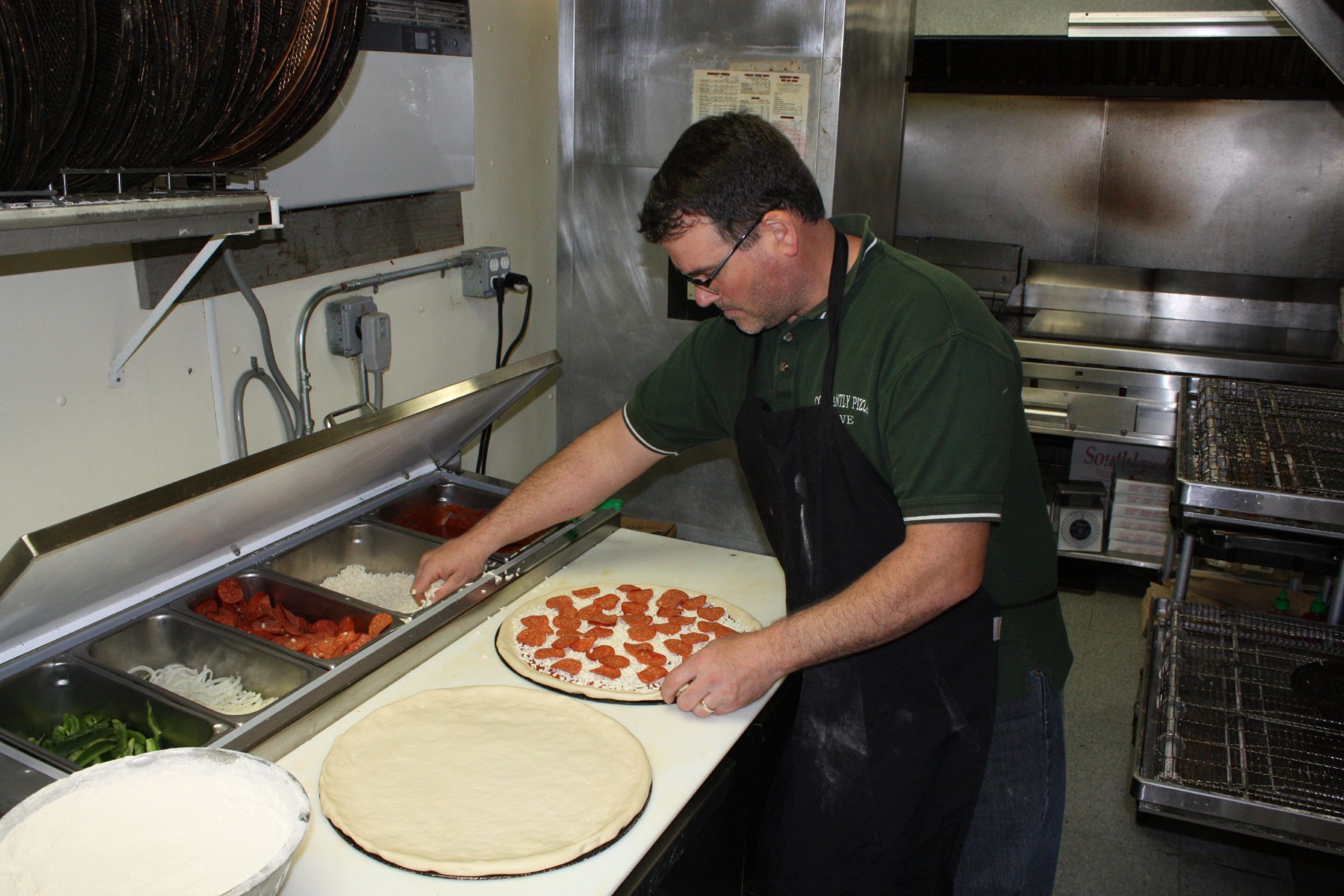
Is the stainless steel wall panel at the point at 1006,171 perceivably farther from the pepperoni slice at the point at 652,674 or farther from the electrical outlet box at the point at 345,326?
the pepperoni slice at the point at 652,674

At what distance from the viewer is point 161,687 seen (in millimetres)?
1692

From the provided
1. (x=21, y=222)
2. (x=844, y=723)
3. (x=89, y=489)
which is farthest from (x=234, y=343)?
A: (x=844, y=723)

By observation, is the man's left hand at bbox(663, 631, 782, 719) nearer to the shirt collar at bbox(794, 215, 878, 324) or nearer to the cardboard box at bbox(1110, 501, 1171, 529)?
the shirt collar at bbox(794, 215, 878, 324)

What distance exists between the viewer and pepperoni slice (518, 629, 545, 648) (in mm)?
2021

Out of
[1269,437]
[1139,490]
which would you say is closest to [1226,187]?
[1139,490]

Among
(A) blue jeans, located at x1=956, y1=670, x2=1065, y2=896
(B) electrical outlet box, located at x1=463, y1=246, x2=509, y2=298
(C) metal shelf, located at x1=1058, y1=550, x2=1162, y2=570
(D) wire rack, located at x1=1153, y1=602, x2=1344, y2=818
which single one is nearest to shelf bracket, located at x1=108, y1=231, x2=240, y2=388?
(B) electrical outlet box, located at x1=463, y1=246, x2=509, y2=298

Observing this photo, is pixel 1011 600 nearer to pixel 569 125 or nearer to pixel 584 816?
pixel 584 816

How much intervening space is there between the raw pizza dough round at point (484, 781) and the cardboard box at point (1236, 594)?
2.66 metres

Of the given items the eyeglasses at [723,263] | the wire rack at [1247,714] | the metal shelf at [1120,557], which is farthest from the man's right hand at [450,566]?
the metal shelf at [1120,557]

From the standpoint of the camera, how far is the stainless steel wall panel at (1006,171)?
4668 millimetres

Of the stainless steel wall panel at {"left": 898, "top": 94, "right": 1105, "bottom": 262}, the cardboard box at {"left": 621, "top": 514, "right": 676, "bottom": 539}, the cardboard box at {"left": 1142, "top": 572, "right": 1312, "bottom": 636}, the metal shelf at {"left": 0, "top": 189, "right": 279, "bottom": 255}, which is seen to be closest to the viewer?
the metal shelf at {"left": 0, "top": 189, "right": 279, "bottom": 255}

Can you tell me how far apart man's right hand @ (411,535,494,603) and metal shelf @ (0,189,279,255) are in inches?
31.0

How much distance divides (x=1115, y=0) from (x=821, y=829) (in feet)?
10.7

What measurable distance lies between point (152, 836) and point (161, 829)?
0.04ft
